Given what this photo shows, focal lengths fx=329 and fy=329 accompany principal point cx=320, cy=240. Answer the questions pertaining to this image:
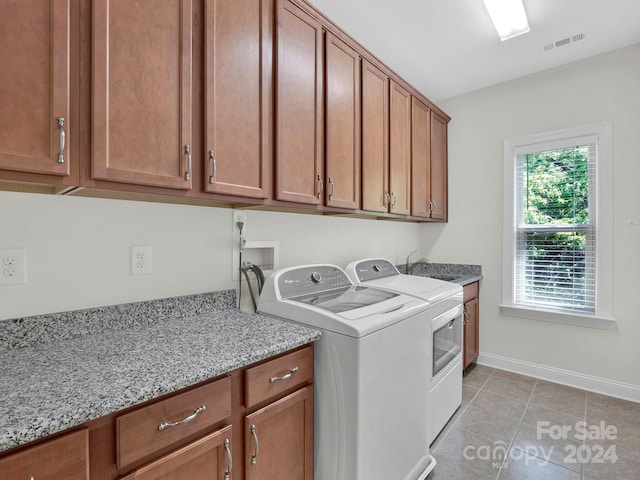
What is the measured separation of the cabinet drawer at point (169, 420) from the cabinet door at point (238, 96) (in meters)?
0.74

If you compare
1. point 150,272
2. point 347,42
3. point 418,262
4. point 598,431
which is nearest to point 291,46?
point 347,42

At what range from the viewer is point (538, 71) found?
2795 mm

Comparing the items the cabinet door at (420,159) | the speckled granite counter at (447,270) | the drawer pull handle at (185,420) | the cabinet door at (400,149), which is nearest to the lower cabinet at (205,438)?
the drawer pull handle at (185,420)

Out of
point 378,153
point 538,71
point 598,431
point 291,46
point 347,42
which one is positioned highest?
point 538,71

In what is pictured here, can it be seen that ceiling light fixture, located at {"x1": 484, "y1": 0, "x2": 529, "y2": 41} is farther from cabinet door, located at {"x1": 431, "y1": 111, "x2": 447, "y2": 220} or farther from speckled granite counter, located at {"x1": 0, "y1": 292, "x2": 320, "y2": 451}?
speckled granite counter, located at {"x1": 0, "y1": 292, "x2": 320, "y2": 451}

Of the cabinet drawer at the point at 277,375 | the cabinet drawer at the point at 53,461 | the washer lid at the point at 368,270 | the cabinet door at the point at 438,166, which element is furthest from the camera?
the cabinet door at the point at 438,166

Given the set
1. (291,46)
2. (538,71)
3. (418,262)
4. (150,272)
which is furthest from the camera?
(418,262)

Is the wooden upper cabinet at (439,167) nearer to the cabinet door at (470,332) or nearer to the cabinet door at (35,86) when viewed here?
the cabinet door at (470,332)

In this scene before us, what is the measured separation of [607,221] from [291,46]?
8.59 ft

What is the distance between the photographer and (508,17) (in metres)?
2.08

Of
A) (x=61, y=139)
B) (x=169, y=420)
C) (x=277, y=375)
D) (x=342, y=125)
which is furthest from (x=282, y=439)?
(x=342, y=125)

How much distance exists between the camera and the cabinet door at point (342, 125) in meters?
1.83

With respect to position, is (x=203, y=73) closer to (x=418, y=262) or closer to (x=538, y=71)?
(x=418, y=262)

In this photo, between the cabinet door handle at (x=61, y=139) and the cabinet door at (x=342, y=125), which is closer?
the cabinet door handle at (x=61, y=139)
